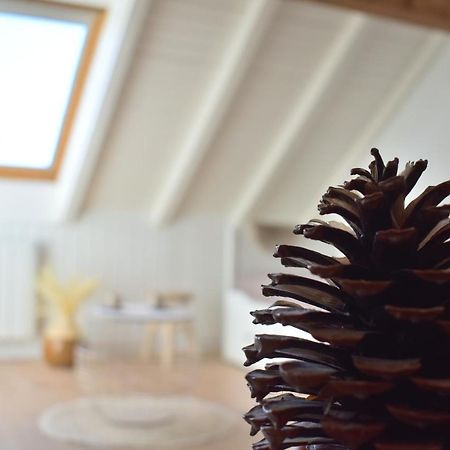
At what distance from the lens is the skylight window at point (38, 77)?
14.7 feet

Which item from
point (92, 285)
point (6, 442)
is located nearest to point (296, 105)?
point (92, 285)

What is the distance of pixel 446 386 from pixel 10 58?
4534mm

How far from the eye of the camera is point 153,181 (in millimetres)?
5707

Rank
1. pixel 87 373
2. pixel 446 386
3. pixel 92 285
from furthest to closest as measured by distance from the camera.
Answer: pixel 92 285 → pixel 87 373 → pixel 446 386

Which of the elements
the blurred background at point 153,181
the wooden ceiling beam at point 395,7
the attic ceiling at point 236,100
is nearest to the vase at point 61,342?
the blurred background at point 153,181

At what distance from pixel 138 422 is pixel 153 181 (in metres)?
2.31

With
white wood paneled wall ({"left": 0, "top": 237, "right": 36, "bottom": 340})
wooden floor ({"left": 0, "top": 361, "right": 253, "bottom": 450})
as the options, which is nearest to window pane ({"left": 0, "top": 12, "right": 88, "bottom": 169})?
white wood paneled wall ({"left": 0, "top": 237, "right": 36, "bottom": 340})

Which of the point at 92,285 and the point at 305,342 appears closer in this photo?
the point at 305,342

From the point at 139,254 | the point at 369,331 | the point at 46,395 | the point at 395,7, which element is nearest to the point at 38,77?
the point at 139,254

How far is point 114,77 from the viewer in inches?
180

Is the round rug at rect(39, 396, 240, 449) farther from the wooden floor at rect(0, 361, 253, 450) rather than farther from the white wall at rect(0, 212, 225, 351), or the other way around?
the white wall at rect(0, 212, 225, 351)

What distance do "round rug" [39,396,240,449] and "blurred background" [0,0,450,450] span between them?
14 mm

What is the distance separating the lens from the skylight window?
4477 millimetres

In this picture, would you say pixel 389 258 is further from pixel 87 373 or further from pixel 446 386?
pixel 87 373
